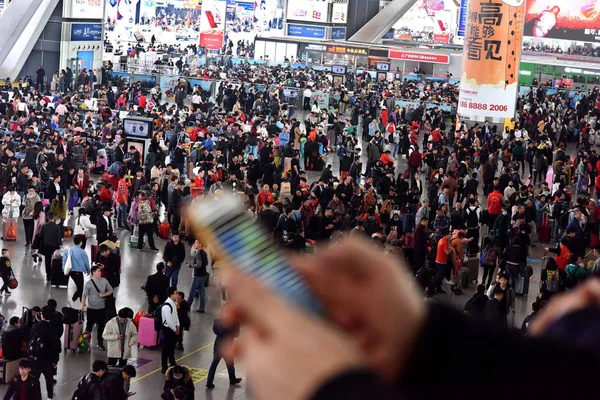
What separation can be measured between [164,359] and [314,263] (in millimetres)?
11138

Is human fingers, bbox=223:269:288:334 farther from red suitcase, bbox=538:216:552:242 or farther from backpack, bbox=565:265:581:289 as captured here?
red suitcase, bbox=538:216:552:242

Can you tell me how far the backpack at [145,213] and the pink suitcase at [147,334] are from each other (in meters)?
5.24

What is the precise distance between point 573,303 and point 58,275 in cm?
1442

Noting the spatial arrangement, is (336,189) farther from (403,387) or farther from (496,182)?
Result: (403,387)

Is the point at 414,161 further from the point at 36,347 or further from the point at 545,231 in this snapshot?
the point at 36,347

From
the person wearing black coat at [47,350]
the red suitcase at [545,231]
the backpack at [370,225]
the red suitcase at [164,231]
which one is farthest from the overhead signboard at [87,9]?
the person wearing black coat at [47,350]

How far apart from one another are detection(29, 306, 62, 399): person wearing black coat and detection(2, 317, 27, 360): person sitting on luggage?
0.64 feet

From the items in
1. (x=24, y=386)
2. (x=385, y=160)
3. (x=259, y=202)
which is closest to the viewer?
(x=24, y=386)

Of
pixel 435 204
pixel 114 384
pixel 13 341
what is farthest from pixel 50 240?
pixel 435 204

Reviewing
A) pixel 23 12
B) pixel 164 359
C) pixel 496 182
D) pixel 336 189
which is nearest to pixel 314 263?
pixel 164 359

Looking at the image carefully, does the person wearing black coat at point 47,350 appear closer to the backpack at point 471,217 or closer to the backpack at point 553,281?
the backpack at point 553,281

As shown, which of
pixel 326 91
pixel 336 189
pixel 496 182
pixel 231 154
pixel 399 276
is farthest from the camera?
pixel 326 91

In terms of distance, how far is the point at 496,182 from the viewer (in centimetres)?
2134

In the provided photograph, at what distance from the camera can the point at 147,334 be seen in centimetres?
1252
